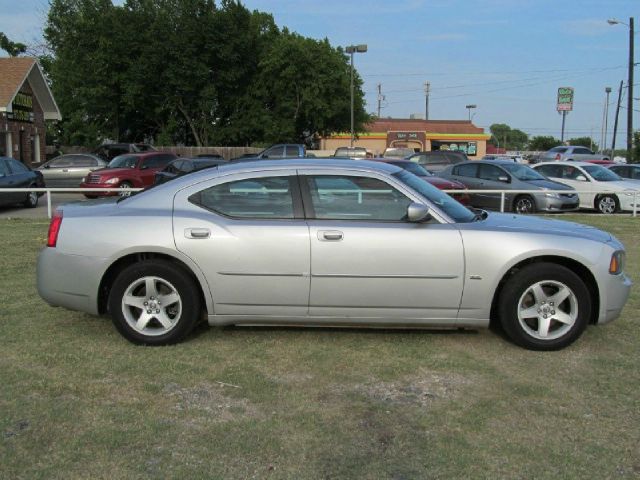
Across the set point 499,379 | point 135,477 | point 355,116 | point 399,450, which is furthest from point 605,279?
point 355,116

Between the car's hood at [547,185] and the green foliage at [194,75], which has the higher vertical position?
Result: the green foliage at [194,75]

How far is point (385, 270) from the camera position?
190 inches

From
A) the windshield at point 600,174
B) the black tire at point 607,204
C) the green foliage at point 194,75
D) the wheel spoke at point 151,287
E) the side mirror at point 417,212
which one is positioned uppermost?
the green foliage at point 194,75

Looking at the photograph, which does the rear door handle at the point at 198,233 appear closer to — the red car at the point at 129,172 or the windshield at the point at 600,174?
the red car at the point at 129,172

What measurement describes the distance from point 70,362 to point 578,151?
3562 centimetres

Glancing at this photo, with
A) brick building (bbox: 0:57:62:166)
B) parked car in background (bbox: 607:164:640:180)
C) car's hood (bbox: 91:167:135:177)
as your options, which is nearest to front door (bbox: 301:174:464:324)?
car's hood (bbox: 91:167:135:177)

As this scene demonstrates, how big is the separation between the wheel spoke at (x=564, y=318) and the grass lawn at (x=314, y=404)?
259mm

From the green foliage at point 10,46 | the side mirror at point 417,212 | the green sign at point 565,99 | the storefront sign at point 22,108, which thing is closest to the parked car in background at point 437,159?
the storefront sign at point 22,108

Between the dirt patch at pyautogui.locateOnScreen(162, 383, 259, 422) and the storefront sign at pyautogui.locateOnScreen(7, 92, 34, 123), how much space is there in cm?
2804

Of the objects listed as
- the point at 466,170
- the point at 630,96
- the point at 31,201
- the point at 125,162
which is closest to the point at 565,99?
the point at 630,96

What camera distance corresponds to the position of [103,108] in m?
41.5

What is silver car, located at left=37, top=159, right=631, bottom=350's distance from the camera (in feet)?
15.9

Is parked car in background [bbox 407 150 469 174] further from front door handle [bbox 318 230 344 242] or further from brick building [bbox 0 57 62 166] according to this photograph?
front door handle [bbox 318 230 344 242]

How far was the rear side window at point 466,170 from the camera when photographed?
1673 centimetres
